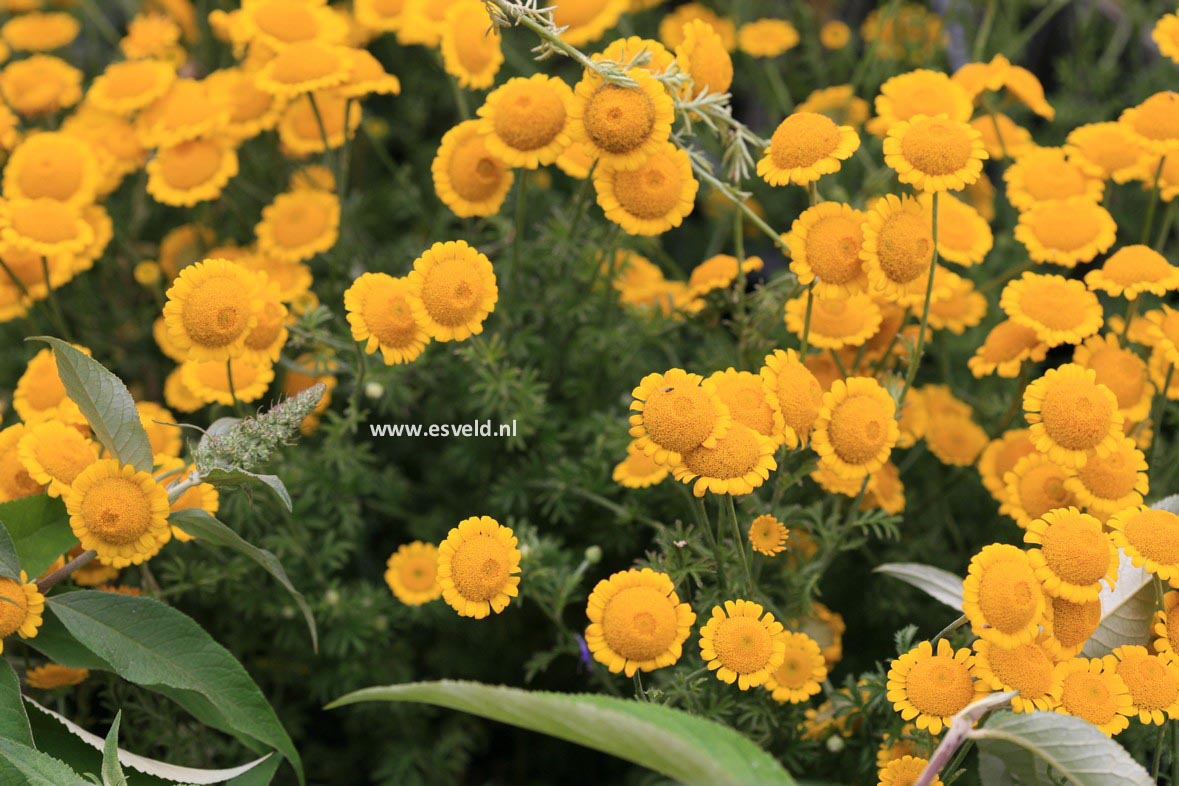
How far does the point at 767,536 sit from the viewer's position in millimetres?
1605

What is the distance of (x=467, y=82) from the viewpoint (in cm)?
203

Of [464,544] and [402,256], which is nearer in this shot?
[464,544]

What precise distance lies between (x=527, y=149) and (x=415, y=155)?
4.49 feet

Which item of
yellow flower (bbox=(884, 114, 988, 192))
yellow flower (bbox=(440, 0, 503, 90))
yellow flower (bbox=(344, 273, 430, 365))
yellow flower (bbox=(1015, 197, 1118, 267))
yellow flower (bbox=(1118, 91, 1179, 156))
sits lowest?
yellow flower (bbox=(344, 273, 430, 365))

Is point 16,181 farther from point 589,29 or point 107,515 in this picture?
point 589,29

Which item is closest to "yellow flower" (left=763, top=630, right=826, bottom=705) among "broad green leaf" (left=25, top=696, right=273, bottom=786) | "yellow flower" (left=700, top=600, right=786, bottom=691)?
"yellow flower" (left=700, top=600, right=786, bottom=691)

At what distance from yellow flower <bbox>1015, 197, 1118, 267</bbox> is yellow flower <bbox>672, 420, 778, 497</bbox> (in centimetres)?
75

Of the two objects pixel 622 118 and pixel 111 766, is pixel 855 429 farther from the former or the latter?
pixel 111 766

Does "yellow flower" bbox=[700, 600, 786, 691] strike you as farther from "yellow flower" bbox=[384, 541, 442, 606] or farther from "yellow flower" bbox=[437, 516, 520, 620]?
"yellow flower" bbox=[384, 541, 442, 606]

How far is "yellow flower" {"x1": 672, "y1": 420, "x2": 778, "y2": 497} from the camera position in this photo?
1.43 m

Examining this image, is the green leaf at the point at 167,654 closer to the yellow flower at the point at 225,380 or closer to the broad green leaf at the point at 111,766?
the broad green leaf at the point at 111,766

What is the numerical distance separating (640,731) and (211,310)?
915 millimetres

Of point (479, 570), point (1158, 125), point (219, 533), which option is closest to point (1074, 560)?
point (479, 570)

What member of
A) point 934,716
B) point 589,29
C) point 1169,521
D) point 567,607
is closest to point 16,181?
point 589,29
